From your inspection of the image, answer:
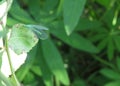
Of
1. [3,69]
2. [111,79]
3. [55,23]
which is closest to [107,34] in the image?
[111,79]

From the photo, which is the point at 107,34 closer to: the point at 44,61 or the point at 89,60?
the point at 89,60

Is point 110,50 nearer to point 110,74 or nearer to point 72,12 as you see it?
point 110,74

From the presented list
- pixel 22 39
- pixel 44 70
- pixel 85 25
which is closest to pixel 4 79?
pixel 22 39

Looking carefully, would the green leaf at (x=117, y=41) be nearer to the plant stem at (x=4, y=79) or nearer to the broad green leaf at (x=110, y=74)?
the broad green leaf at (x=110, y=74)

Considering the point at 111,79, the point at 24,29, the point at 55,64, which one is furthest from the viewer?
the point at 111,79

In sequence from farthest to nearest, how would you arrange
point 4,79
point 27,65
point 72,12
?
point 27,65, point 72,12, point 4,79

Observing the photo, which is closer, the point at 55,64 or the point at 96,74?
the point at 55,64
